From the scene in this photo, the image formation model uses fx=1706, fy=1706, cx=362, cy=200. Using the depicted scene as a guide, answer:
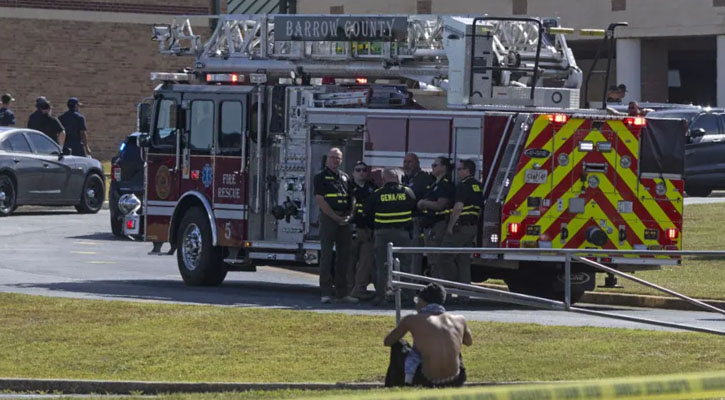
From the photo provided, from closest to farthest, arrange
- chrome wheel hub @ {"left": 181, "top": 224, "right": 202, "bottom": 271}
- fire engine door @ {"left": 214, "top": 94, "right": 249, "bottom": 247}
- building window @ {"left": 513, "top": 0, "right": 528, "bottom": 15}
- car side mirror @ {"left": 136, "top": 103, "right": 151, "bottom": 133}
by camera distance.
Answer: fire engine door @ {"left": 214, "top": 94, "right": 249, "bottom": 247}, chrome wheel hub @ {"left": 181, "top": 224, "right": 202, "bottom": 271}, car side mirror @ {"left": 136, "top": 103, "right": 151, "bottom": 133}, building window @ {"left": 513, "top": 0, "right": 528, "bottom": 15}

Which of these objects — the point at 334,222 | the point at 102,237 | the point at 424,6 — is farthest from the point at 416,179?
the point at 424,6

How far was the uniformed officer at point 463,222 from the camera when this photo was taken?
1742cm

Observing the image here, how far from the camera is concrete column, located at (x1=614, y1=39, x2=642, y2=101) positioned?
4544cm

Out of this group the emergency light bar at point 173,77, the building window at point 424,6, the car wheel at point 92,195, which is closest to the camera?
the emergency light bar at point 173,77

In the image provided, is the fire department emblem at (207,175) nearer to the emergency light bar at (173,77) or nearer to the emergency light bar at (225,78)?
the emergency light bar at (225,78)

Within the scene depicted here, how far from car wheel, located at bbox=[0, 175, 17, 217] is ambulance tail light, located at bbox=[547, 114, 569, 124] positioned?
12.3m

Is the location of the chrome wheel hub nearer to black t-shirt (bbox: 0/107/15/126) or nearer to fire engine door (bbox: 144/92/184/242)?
fire engine door (bbox: 144/92/184/242)

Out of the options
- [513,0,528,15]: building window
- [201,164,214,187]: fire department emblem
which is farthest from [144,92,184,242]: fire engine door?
[513,0,528,15]: building window

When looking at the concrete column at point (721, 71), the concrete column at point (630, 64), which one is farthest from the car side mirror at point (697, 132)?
the concrete column at point (630, 64)

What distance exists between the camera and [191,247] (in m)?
19.8

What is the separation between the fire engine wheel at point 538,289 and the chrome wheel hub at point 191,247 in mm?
3618

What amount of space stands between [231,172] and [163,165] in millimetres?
1016

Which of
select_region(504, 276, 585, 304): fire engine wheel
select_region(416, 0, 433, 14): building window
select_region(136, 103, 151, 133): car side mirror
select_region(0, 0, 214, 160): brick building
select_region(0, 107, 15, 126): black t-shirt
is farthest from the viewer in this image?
select_region(416, 0, 433, 14): building window

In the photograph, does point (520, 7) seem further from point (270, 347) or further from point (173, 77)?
point (270, 347)
